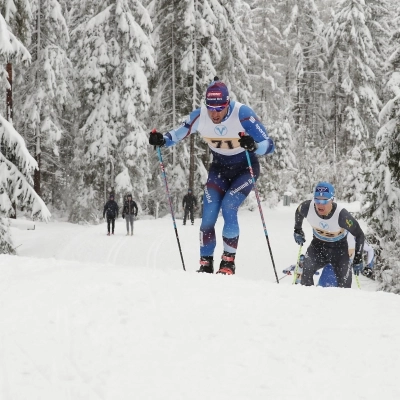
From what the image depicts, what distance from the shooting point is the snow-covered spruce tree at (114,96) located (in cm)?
2367

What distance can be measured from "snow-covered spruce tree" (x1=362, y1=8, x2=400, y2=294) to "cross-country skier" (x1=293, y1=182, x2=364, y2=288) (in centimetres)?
460

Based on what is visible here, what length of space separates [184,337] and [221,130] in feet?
11.2

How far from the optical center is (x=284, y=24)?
129 feet

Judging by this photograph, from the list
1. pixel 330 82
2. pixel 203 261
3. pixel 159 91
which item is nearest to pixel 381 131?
pixel 203 261

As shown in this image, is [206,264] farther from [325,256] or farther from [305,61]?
[305,61]

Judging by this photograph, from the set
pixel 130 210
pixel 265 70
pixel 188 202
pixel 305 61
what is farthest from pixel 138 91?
pixel 305 61

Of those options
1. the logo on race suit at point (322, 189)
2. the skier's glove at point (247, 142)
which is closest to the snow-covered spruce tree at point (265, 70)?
the logo on race suit at point (322, 189)

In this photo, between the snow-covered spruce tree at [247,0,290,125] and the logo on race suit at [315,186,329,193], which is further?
the snow-covered spruce tree at [247,0,290,125]

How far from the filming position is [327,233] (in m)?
7.54

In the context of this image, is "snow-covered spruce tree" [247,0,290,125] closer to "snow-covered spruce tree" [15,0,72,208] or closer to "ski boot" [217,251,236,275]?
"snow-covered spruce tree" [15,0,72,208]

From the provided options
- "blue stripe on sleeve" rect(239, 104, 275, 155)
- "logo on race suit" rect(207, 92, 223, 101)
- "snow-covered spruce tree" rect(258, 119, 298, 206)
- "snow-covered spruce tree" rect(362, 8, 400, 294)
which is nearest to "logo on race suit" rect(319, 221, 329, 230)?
"blue stripe on sleeve" rect(239, 104, 275, 155)

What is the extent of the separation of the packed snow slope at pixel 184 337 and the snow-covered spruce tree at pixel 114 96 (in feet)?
64.8

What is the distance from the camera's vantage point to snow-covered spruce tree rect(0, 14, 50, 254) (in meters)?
10.0

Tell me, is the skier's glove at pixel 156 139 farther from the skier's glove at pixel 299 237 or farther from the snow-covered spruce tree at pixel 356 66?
the snow-covered spruce tree at pixel 356 66
